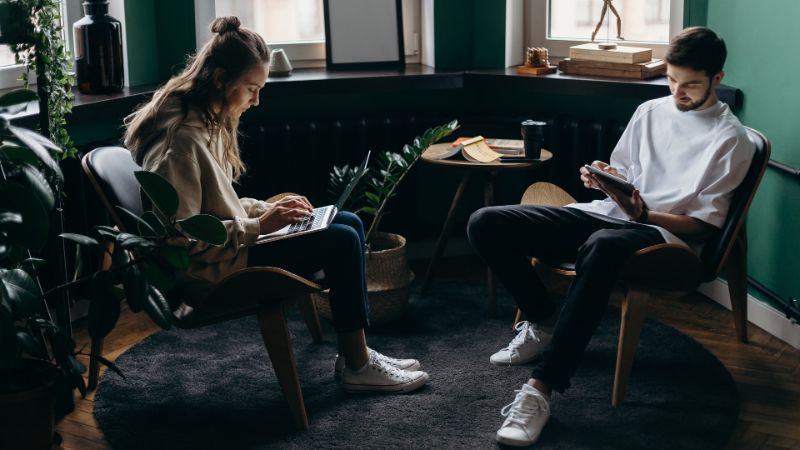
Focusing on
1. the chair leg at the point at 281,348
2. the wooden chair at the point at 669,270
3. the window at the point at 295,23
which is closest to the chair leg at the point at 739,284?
the wooden chair at the point at 669,270

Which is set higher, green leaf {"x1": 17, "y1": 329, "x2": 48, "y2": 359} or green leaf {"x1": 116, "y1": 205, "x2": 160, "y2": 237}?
green leaf {"x1": 116, "y1": 205, "x2": 160, "y2": 237}

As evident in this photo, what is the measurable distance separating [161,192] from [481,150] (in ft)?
4.89

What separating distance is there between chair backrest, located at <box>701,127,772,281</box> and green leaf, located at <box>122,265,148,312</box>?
5.19ft

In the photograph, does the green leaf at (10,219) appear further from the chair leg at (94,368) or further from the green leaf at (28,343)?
the chair leg at (94,368)

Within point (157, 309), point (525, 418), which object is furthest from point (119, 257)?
point (525, 418)

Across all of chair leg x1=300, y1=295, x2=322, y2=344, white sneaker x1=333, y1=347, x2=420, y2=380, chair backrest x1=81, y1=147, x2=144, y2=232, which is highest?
chair backrest x1=81, y1=147, x2=144, y2=232

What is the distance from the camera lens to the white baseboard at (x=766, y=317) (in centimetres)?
326

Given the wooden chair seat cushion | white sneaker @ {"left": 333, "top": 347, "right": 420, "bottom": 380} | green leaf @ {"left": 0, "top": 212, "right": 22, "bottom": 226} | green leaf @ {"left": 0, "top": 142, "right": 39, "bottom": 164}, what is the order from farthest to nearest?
white sneaker @ {"left": 333, "top": 347, "right": 420, "bottom": 380} → the wooden chair seat cushion → green leaf @ {"left": 0, "top": 142, "right": 39, "bottom": 164} → green leaf @ {"left": 0, "top": 212, "right": 22, "bottom": 226}

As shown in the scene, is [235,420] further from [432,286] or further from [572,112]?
[572,112]

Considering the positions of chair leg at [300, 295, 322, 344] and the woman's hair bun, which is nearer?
the woman's hair bun

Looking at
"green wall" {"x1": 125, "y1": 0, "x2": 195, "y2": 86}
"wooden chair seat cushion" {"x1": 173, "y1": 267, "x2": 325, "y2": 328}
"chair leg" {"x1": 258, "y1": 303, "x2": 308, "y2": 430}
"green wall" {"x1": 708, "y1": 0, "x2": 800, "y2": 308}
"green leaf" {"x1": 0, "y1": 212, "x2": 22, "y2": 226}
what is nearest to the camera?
"green leaf" {"x1": 0, "y1": 212, "x2": 22, "y2": 226}

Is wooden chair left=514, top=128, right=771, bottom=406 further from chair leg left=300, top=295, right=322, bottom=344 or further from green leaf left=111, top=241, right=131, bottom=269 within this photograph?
green leaf left=111, top=241, right=131, bottom=269

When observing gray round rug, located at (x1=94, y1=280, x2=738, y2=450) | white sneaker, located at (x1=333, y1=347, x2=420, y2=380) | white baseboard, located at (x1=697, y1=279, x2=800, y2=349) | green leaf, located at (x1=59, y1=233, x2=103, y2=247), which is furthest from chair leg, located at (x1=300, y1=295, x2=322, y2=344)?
white baseboard, located at (x1=697, y1=279, x2=800, y2=349)

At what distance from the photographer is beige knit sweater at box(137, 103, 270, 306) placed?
2516mm
